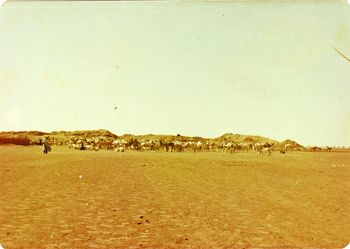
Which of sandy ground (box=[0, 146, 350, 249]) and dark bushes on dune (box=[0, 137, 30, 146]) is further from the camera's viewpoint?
dark bushes on dune (box=[0, 137, 30, 146])

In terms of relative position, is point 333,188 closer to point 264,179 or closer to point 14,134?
point 264,179

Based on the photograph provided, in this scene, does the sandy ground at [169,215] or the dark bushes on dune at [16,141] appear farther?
the dark bushes on dune at [16,141]

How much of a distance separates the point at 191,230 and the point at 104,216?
2.14m

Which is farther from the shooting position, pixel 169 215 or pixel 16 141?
pixel 16 141

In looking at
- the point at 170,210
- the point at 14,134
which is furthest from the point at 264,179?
the point at 14,134

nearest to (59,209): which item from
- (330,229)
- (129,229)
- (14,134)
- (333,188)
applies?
(129,229)

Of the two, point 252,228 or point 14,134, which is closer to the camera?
point 252,228

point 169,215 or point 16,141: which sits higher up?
point 16,141

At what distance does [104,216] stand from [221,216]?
255 cm

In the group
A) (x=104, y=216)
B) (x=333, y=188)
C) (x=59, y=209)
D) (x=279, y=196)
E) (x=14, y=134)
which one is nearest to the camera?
(x=104, y=216)

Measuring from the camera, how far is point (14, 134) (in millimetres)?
84812

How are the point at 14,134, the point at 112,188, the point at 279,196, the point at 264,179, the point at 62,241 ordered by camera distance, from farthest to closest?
the point at 14,134 < the point at 264,179 < the point at 112,188 < the point at 279,196 < the point at 62,241

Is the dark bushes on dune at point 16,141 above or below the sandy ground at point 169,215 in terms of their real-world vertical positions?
above

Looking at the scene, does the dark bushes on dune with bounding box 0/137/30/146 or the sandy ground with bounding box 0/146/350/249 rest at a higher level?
the dark bushes on dune with bounding box 0/137/30/146
